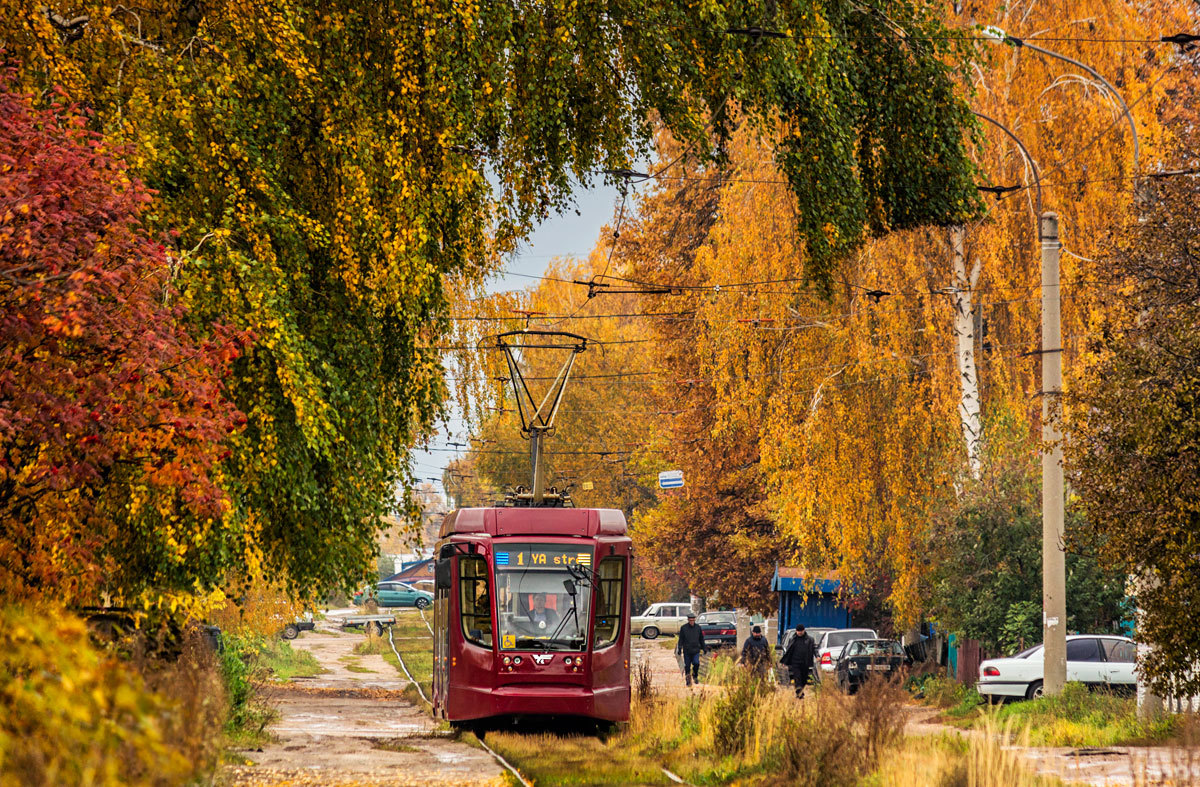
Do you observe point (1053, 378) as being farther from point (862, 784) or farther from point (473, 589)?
point (862, 784)

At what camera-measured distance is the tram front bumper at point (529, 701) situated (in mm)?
20125

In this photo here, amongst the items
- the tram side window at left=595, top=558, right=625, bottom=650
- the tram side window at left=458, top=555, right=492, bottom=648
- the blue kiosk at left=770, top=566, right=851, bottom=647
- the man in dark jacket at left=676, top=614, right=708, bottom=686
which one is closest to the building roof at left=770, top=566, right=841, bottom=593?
the blue kiosk at left=770, top=566, right=851, bottom=647

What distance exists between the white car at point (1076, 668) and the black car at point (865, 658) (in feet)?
18.4

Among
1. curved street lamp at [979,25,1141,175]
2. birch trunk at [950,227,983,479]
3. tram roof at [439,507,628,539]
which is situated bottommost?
tram roof at [439,507,628,539]

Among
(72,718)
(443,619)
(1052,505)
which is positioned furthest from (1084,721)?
(72,718)

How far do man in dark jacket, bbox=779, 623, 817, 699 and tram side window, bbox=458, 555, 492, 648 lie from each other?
800cm

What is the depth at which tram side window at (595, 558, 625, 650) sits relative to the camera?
20.8 metres

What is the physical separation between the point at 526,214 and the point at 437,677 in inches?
499

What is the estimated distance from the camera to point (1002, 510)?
99.1 ft

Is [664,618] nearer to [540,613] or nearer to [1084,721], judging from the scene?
[1084,721]

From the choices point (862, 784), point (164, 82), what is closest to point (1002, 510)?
point (862, 784)

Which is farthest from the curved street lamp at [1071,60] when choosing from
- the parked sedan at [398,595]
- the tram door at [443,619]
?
the parked sedan at [398,595]

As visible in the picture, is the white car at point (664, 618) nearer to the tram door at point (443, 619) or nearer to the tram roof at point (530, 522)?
the tram door at point (443, 619)

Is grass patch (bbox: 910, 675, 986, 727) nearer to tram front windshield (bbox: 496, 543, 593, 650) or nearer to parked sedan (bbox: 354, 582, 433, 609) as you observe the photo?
tram front windshield (bbox: 496, 543, 593, 650)
